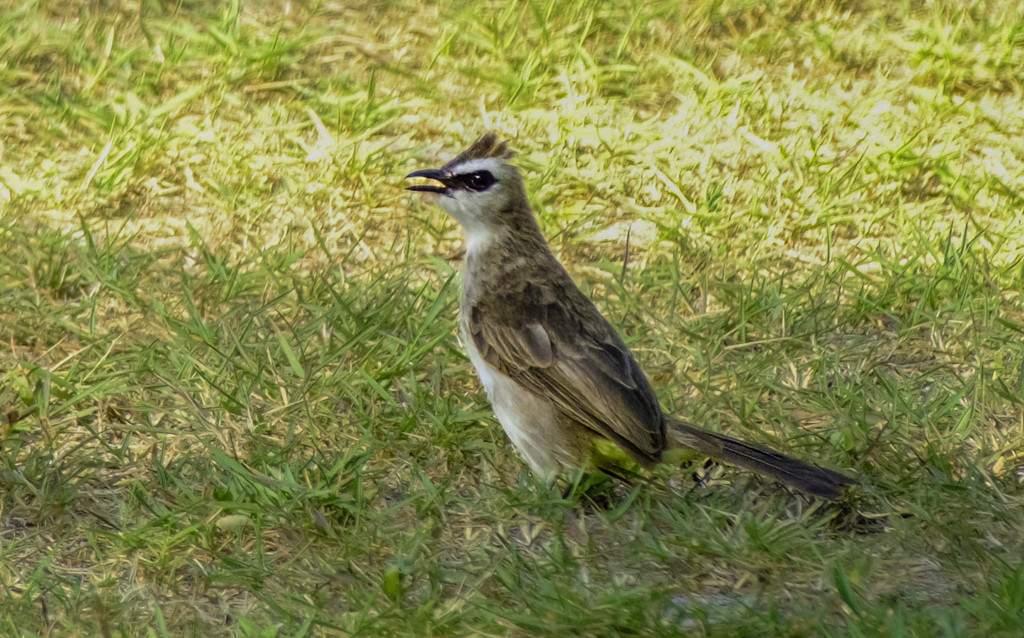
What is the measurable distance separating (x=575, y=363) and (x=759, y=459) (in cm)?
72

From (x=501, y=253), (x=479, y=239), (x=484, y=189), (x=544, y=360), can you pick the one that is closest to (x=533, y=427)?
(x=544, y=360)

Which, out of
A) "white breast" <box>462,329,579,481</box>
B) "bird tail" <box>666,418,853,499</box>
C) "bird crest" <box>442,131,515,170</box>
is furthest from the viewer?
"bird crest" <box>442,131,515,170</box>

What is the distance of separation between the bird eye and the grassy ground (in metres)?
0.72

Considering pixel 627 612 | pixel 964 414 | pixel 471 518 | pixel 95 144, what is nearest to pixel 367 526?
pixel 471 518

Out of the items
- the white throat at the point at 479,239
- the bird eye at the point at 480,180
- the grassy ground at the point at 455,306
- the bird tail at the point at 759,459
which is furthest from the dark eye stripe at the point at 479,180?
the bird tail at the point at 759,459

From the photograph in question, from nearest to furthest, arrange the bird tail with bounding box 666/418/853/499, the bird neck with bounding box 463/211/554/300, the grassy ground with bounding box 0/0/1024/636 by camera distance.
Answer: the grassy ground with bounding box 0/0/1024/636 < the bird tail with bounding box 666/418/853/499 < the bird neck with bounding box 463/211/554/300

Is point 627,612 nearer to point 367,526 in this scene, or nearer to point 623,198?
point 367,526

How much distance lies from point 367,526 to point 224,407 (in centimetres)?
97

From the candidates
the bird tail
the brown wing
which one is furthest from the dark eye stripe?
the bird tail

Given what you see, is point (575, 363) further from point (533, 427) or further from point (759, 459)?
point (759, 459)

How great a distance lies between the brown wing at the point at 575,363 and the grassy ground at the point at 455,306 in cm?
27

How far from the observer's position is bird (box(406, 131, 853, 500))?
464 cm

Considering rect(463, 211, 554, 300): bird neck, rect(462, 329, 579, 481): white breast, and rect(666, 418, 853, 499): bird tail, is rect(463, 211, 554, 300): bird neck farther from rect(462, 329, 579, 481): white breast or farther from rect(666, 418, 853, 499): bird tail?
rect(666, 418, 853, 499): bird tail

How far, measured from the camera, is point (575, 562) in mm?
4254
